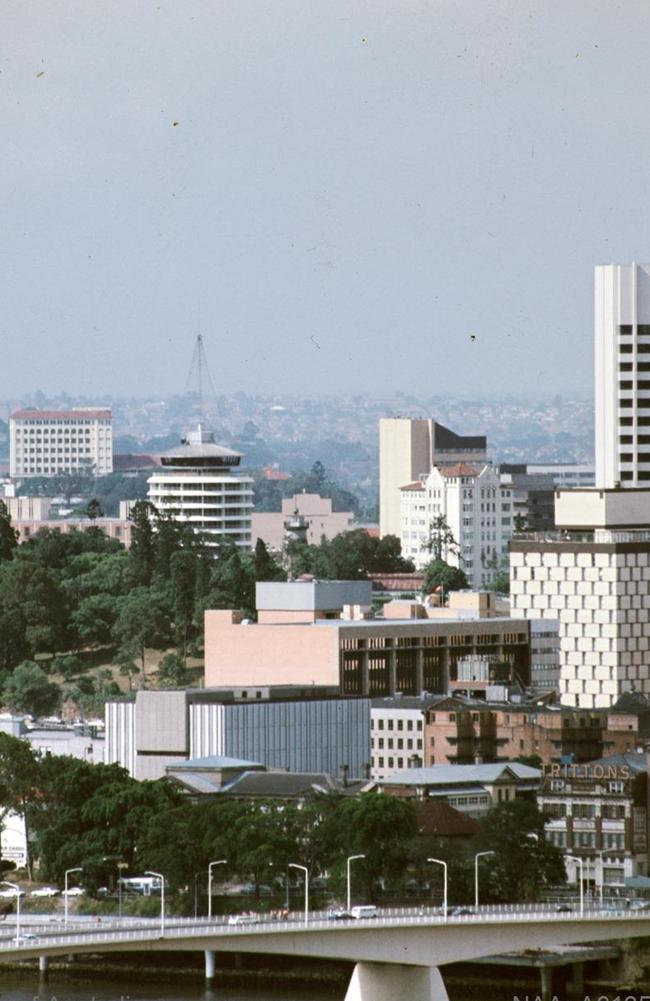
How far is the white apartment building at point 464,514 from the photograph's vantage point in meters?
113

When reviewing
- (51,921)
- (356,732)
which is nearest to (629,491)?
(356,732)

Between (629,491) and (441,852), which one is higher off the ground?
(629,491)

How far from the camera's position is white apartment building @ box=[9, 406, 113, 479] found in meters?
182

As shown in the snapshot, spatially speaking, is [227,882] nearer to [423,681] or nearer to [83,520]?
[423,681]

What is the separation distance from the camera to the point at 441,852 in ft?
173

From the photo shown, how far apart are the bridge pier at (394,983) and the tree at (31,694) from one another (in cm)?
3062

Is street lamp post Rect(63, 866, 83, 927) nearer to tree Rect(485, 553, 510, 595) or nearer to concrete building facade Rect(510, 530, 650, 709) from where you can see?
concrete building facade Rect(510, 530, 650, 709)

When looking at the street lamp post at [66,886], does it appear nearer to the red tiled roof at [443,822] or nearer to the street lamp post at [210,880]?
the street lamp post at [210,880]

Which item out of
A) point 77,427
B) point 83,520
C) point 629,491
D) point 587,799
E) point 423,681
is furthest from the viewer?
point 77,427

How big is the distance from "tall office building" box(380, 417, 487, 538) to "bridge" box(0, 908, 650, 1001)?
84570 mm

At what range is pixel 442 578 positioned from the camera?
90938 millimetres

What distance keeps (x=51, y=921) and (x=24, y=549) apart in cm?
3969

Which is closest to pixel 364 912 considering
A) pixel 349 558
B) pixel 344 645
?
pixel 344 645

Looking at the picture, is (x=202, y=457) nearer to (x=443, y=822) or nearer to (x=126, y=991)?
(x=443, y=822)
